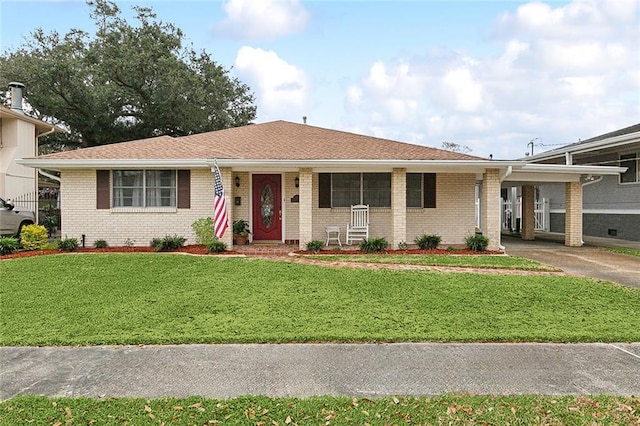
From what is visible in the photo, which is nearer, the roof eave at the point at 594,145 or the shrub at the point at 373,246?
the shrub at the point at 373,246

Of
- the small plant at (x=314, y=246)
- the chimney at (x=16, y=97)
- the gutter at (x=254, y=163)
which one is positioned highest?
the chimney at (x=16, y=97)

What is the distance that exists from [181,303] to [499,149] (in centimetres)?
3148

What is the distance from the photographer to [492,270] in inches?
350

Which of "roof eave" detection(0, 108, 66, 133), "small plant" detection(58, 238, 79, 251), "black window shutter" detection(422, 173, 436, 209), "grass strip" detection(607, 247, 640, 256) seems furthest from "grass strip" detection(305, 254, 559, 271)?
"roof eave" detection(0, 108, 66, 133)

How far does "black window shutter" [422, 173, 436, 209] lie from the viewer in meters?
12.8

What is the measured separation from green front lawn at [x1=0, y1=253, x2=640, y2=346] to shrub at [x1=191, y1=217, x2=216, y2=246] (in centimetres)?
254

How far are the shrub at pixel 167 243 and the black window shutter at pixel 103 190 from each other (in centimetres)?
194

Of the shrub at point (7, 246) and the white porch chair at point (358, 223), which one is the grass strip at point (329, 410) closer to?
the white porch chair at point (358, 223)

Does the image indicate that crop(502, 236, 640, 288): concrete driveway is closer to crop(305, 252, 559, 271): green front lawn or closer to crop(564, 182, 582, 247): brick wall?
crop(564, 182, 582, 247): brick wall

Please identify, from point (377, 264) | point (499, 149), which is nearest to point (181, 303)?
point (377, 264)

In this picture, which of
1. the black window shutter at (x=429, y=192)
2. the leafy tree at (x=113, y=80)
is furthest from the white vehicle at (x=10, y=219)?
the black window shutter at (x=429, y=192)

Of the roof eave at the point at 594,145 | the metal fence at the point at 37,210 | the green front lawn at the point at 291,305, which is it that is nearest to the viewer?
the green front lawn at the point at 291,305

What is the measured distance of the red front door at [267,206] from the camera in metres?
12.9

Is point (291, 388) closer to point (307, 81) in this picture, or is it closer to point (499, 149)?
point (307, 81)
